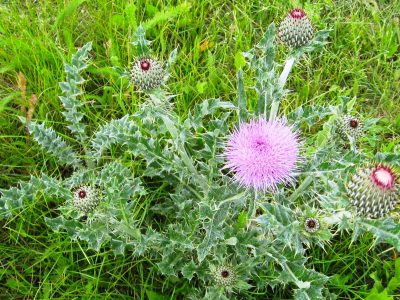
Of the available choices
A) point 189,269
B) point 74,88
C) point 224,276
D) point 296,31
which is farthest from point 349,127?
point 74,88

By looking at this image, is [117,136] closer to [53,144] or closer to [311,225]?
[53,144]

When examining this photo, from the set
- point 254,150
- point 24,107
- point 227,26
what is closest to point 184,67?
point 227,26

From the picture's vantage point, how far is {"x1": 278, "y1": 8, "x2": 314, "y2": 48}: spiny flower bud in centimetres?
306

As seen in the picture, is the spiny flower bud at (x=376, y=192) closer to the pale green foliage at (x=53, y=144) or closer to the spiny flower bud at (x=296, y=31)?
the spiny flower bud at (x=296, y=31)

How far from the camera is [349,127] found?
10.1ft

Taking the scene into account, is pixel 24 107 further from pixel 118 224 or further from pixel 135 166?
pixel 118 224

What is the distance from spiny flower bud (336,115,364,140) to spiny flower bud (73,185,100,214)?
4.86 feet

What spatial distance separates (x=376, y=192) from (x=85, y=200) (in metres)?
1.47

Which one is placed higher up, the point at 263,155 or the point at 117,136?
the point at 263,155

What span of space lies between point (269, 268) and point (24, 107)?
1.98 m

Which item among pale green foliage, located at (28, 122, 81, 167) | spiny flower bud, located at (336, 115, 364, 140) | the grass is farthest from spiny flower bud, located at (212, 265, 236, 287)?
pale green foliage, located at (28, 122, 81, 167)

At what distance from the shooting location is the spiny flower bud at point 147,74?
2908 mm

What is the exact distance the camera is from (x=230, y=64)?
4.32m

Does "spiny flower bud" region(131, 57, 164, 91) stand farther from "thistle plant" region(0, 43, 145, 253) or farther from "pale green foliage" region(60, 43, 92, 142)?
Result: "pale green foliage" region(60, 43, 92, 142)
